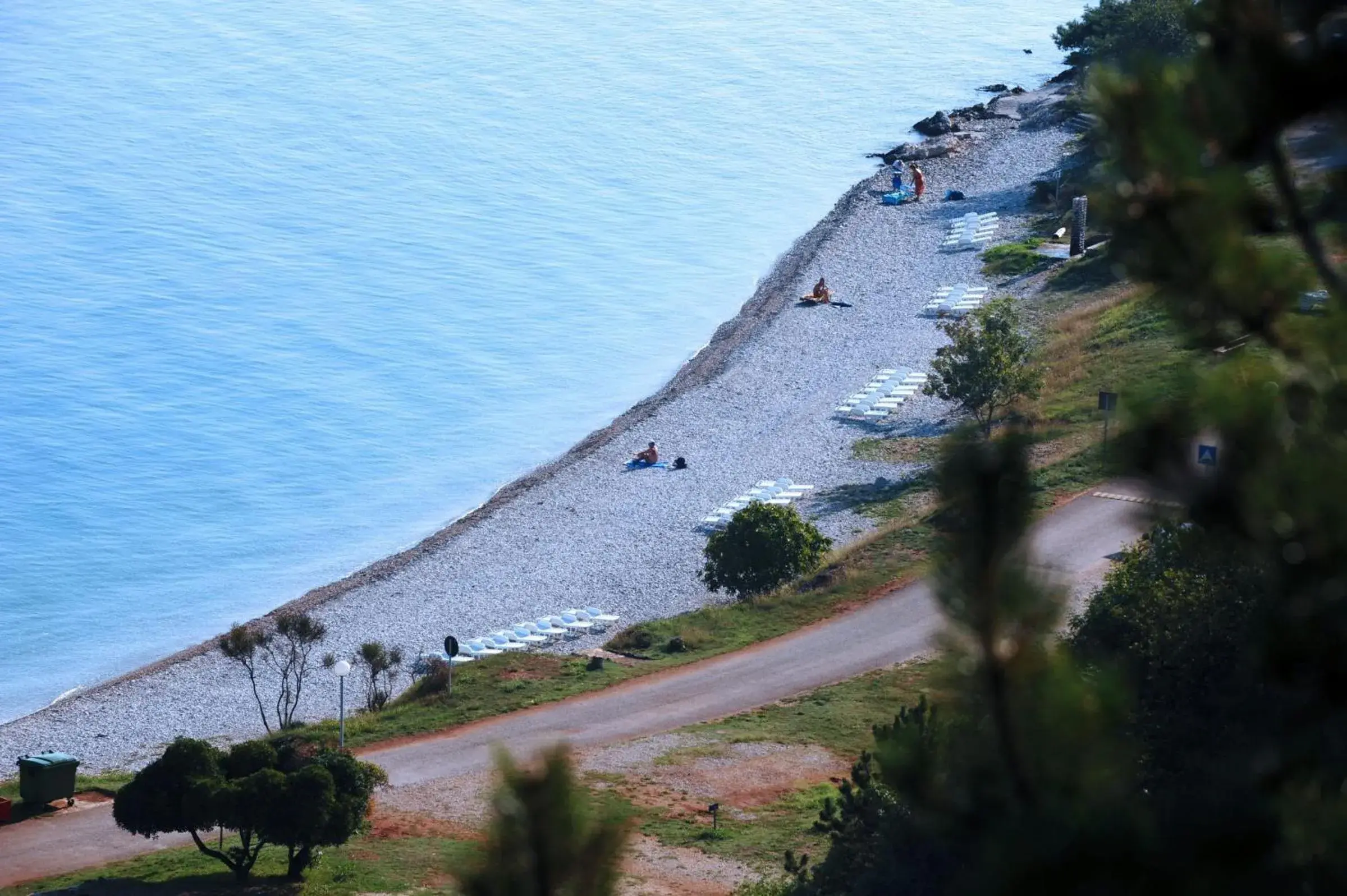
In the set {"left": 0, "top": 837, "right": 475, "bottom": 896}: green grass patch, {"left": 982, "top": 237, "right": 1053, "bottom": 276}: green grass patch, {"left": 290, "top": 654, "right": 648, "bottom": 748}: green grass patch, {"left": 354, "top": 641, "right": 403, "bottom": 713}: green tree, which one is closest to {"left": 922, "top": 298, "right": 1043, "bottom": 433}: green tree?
{"left": 290, "top": 654, "right": 648, "bottom": 748}: green grass patch

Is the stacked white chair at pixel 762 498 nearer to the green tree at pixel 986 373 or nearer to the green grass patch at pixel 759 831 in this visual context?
the green tree at pixel 986 373

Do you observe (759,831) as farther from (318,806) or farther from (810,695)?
(318,806)

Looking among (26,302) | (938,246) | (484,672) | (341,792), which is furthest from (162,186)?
(341,792)

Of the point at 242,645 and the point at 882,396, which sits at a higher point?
the point at 882,396

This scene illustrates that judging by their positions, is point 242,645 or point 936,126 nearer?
point 242,645

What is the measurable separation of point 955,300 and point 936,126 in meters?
25.6

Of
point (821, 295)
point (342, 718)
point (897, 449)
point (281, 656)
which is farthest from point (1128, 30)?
point (342, 718)

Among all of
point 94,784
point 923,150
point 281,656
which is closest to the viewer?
point 94,784

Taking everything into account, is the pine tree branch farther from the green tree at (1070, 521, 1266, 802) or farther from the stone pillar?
the stone pillar

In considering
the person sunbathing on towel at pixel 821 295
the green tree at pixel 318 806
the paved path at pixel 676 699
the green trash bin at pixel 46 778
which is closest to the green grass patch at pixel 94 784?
the green trash bin at pixel 46 778

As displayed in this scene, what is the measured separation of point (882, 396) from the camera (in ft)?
130

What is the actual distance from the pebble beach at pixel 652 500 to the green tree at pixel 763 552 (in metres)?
2.33

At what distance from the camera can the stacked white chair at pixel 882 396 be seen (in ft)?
127

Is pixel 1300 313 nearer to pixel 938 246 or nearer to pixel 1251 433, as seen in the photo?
pixel 1251 433
